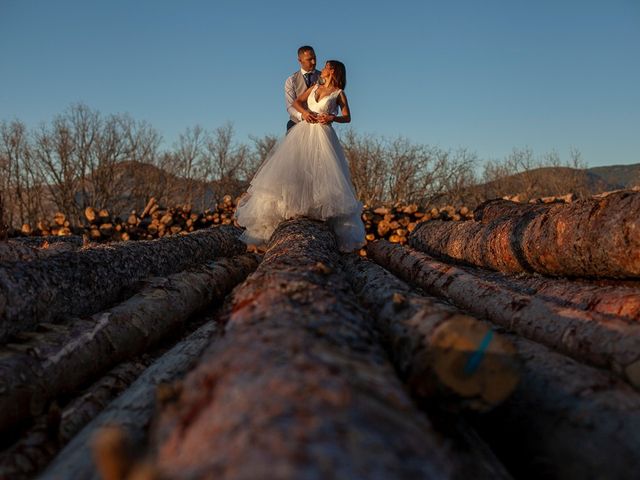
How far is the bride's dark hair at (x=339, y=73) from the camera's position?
5992mm

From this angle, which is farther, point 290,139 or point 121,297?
point 290,139

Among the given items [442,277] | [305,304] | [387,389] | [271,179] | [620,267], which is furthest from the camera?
[271,179]

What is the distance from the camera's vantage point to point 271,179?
6.11m

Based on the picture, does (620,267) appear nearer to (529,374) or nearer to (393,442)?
(529,374)

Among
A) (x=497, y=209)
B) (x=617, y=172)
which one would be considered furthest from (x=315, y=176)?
(x=617, y=172)

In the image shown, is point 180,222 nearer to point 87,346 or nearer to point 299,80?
point 299,80

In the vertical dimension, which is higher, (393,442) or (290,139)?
(290,139)

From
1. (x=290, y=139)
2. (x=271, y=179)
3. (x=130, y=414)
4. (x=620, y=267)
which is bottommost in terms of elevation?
(x=130, y=414)

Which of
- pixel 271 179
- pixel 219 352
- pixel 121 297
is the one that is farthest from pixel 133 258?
pixel 219 352

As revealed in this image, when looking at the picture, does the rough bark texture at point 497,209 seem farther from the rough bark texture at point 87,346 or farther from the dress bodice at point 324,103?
the rough bark texture at point 87,346

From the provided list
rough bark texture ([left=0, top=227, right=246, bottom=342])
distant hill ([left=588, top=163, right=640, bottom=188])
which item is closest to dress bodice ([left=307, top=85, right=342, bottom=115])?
rough bark texture ([left=0, top=227, right=246, bottom=342])

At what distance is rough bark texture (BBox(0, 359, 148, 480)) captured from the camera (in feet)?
5.98

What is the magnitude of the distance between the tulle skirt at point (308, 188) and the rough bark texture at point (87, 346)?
6.38 feet

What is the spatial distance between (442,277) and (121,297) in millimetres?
2621
